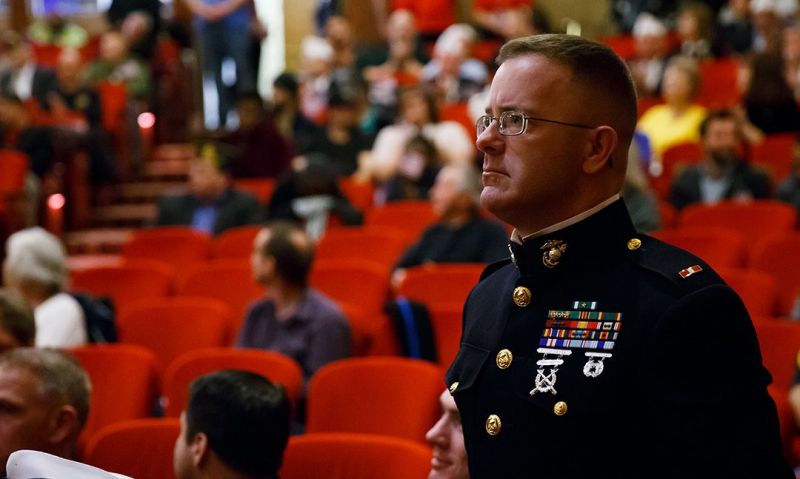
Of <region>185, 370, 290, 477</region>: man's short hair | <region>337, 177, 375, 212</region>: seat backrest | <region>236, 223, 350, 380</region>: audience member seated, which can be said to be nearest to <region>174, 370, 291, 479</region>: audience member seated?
<region>185, 370, 290, 477</region>: man's short hair

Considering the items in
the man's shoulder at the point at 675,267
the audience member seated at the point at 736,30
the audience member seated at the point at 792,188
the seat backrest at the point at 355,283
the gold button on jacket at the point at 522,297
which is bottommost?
the seat backrest at the point at 355,283

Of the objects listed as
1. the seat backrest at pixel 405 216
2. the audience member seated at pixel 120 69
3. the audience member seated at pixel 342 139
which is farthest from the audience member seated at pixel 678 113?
the audience member seated at pixel 120 69

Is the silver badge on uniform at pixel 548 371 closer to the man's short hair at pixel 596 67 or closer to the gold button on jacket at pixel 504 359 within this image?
the gold button on jacket at pixel 504 359

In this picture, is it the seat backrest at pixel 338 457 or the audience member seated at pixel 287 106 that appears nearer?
the seat backrest at pixel 338 457

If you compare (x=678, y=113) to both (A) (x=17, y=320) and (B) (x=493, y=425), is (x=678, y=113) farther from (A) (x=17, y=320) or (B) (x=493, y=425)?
(B) (x=493, y=425)

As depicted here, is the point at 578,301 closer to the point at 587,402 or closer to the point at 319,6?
the point at 587,402

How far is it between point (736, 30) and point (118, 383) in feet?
19.7

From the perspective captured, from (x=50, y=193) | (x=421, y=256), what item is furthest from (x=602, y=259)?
(x=50, y=193)

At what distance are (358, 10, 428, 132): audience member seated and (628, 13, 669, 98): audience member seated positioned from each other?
1.51 meters

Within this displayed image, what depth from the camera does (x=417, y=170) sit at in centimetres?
593

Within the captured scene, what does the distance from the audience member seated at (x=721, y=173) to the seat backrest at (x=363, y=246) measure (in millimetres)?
1403

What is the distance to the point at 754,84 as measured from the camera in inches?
249

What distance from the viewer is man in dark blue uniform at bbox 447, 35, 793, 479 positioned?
1124 mm

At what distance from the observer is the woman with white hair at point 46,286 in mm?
3516
